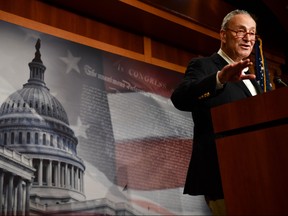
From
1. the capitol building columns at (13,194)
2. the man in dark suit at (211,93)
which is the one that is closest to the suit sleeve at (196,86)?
the man in dark suit at (211,93)

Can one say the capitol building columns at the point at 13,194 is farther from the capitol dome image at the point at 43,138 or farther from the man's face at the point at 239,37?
the man's face at the point at 239,37

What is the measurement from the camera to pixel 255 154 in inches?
27.1

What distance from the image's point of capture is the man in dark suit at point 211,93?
787 millimetres

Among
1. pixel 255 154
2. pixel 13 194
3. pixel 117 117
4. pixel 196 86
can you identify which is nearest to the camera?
pixel 255 154

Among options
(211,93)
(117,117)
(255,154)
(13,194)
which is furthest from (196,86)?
(117,117)

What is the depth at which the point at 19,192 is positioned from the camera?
54.5 inches

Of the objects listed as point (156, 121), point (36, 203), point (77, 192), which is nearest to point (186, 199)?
point (156, 121)

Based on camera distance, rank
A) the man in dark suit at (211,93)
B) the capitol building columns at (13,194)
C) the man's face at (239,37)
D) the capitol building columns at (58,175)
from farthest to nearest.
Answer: the capitol building columns at (58,175), the capitol building columns at (13,194), the man's face at (239,37), the man in dark suit at (211,93)

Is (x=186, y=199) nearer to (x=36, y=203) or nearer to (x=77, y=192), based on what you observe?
(x=77, y=192)

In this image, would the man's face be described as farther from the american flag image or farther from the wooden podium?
the american flag image

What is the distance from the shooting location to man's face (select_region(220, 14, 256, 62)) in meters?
0.92

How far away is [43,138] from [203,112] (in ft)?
2.62

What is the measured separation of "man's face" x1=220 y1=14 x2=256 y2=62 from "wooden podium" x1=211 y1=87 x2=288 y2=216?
0.23 metres

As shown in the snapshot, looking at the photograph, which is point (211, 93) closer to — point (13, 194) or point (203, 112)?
point (203, 112)
